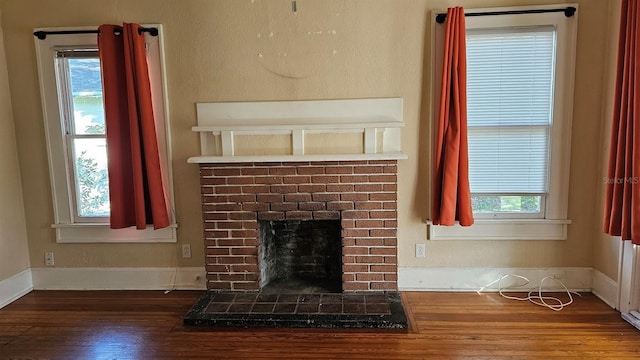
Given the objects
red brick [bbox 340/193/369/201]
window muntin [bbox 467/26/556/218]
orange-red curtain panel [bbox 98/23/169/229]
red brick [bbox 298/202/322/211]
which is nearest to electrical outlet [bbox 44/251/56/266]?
orange-red curtain panel [bbox 98/23/169/229]

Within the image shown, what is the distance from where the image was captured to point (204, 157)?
2941 millimetres

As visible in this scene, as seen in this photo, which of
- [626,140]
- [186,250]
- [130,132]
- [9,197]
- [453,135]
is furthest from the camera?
[186,250]

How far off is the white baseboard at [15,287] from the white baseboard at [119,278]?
47mm

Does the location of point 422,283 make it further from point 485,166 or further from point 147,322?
point 147,322

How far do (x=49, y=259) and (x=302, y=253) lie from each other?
85.1 inches

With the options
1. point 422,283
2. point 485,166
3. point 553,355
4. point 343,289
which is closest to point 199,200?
point 343,289

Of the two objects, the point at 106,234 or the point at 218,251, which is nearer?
the point at 218,251

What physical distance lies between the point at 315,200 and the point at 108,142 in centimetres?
165

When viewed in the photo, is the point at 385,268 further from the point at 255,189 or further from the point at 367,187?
the point at 255,189

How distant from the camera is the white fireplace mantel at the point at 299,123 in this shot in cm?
293

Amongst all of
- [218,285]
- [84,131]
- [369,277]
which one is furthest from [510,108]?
[84,131]

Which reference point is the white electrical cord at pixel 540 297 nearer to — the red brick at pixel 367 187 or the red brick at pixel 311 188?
the red brick at pixel 367 187

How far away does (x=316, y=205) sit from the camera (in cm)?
294

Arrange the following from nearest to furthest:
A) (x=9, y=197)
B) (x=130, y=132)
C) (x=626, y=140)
A: (x=626, y=140) < (x=130, y=132) < (x=9, y=197)
